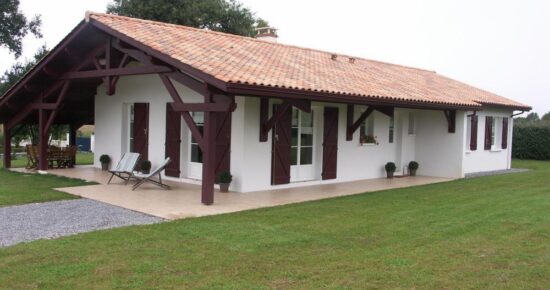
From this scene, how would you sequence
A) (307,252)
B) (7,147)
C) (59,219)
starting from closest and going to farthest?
(307,252) < (59,219) < (7,147)

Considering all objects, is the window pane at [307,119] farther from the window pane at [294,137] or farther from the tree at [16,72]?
the tree at [16,72]

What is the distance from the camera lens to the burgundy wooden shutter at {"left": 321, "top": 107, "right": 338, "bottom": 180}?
1319 cm

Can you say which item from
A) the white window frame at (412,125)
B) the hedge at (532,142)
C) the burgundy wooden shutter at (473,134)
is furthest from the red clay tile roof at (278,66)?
the hedge at (532,142)

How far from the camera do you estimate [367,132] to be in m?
14.8

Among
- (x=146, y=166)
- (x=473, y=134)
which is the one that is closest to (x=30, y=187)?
(x=146, y=166)

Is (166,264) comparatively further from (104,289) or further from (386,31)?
(386,31)

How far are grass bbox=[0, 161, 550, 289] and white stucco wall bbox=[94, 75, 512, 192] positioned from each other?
8.44 feet

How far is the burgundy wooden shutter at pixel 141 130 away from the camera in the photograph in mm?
13781

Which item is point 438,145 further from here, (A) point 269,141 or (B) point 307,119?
(A) point 269,141

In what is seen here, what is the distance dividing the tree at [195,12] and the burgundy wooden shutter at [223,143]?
2161 cm

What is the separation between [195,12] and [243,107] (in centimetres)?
2251

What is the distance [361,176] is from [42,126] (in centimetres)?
885

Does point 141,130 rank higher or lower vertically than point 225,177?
higher

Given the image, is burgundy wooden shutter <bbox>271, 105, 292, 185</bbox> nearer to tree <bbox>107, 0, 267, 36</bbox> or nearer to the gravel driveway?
the gravel driveway
